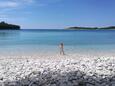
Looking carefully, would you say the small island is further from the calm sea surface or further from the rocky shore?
the rocky shore

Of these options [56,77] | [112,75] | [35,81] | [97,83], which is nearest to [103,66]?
[112,75]

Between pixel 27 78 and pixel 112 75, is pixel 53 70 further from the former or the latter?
pixel 112 75

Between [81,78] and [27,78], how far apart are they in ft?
3.95

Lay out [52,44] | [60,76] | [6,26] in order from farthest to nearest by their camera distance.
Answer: [6,26] < [52,44] < [60,76]

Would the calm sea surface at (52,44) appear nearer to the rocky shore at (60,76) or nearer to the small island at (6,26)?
the rocky shore at (60,76)

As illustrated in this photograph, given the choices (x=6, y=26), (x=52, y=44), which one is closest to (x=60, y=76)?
(x=52, y=44)

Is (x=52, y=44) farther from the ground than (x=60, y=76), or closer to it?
closer to it

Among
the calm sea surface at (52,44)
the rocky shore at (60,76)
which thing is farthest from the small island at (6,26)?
the rocky shore at (60,76)

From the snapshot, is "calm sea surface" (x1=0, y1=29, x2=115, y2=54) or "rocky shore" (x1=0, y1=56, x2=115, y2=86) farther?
"calm sea surface" (x1=0, y1=29, x2=115, y2=54)

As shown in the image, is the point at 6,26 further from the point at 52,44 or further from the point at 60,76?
the point at 60,76

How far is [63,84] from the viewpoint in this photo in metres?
5.25

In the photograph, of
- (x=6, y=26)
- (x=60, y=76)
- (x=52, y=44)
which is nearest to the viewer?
(x=60, y=76)

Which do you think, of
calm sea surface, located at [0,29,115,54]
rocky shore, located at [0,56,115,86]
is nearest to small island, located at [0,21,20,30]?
calm sea surface, located at [0,29,115,54]

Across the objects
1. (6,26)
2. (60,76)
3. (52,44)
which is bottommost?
(52,44)
